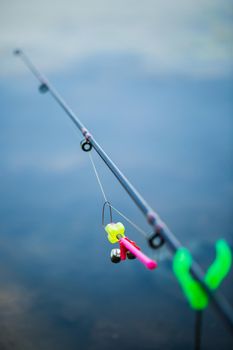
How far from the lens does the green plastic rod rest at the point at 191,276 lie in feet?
10.9

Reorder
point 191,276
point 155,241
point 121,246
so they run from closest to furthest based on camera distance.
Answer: point 191,276
point 155,241
point 121,246

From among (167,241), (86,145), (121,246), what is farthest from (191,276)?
(86,145)

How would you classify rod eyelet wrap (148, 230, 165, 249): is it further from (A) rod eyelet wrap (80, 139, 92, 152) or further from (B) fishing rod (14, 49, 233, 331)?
(A) rod eyelet wrap (80, 139, 92, 152)

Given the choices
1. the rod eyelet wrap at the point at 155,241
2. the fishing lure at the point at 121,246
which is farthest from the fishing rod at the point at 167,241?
the fishing lure at the point at 121,246

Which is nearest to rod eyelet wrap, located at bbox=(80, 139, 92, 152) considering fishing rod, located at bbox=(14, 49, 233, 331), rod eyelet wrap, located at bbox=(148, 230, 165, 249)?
fishing rod, located at bbox=(14, 49, 233, 331)

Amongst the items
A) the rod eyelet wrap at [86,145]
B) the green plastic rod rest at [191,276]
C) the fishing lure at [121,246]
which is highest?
the rod eyelet wrap at [86,145]

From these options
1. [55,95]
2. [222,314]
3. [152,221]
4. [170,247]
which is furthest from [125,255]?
[55,95]

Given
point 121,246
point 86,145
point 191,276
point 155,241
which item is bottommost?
point 191,276

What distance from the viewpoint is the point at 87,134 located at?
23.9 ft

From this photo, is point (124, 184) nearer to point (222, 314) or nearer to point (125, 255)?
point (125, 255)

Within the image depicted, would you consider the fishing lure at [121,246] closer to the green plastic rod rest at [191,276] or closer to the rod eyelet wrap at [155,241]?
the rod eyelet wrap at [155,241]

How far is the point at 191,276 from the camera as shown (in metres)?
3.37

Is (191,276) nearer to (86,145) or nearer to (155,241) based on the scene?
(155,241)

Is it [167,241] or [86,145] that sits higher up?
[86,145]
